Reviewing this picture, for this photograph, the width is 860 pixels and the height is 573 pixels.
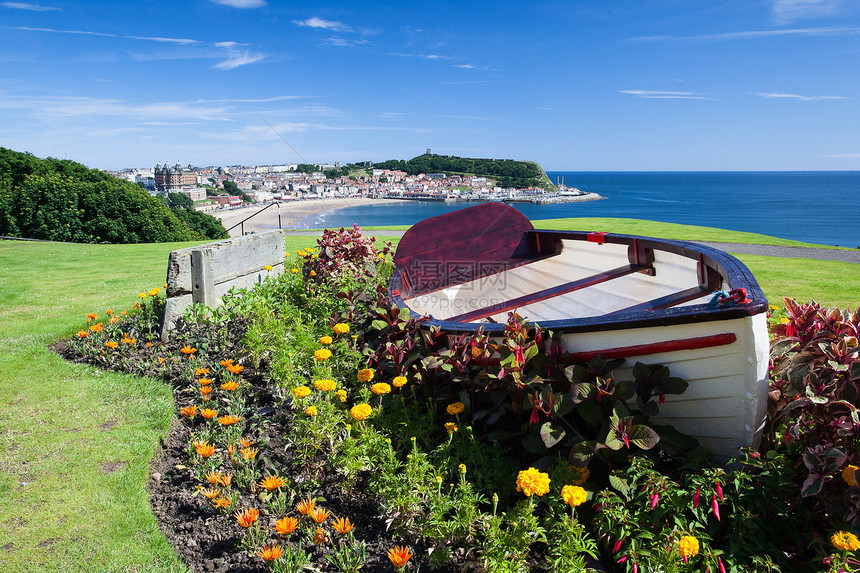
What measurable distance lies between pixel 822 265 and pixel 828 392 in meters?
9.68

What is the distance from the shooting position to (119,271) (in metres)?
8.34

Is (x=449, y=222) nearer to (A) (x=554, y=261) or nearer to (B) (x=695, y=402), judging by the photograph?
(A) (x=554, y=261)

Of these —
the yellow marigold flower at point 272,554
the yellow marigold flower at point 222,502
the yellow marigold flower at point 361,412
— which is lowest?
the yellow marigold flower at point 222,502

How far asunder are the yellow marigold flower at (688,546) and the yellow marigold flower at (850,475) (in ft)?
1.96

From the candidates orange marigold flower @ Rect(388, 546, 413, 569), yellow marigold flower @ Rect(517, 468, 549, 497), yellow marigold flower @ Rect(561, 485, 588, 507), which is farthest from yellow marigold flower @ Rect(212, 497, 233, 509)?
yellow marigold flower @ Rect(561, 485, 588, 507)

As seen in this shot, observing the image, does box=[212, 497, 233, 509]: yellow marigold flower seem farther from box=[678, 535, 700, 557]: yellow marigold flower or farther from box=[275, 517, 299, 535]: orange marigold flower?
box=[678, 535, 700, 557]: yellow marigold flower

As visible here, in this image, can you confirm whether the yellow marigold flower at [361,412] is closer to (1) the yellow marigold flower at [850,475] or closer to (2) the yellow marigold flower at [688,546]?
(2) the yellow marigold flower at [688,546]

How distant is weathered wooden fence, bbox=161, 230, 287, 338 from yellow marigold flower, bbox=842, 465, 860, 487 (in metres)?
4.67

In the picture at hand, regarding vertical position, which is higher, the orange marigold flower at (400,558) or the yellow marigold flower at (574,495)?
the yellow marigold flower at (574,495)

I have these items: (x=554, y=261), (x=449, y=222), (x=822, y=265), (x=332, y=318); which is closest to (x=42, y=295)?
(x=332, y=318)

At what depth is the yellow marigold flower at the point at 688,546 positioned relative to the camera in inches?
68.0

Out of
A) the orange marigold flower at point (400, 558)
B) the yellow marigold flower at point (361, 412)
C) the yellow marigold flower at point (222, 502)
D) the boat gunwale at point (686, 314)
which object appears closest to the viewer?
the orange marigold flower at point (400, 558)

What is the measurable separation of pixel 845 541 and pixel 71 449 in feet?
12.4

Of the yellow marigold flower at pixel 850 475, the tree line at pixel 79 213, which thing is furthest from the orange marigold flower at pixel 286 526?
the tree line at pixel 79 213
